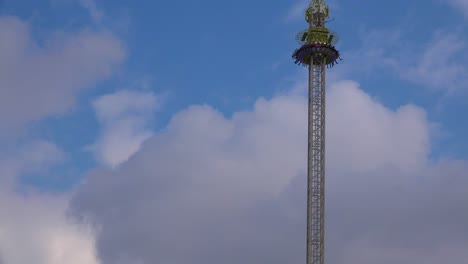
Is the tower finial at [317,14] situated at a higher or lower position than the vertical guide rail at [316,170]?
higher

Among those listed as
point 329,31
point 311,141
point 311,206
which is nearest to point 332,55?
point 329,31

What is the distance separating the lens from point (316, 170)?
161 meters

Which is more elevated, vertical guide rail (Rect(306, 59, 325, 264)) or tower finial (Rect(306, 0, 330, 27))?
tower finial (Rect(306, 0, 330, 27))

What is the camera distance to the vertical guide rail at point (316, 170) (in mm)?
156250

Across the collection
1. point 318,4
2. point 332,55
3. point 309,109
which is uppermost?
point 318,4

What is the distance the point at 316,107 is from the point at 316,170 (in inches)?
540

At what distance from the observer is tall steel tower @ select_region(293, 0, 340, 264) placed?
15662 centimetres

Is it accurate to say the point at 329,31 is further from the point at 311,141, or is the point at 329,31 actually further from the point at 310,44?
the point at 311,141

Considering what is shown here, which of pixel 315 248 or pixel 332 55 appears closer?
pixel 315 248

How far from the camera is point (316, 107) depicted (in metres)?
165

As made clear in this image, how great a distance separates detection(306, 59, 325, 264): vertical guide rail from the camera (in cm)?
15625

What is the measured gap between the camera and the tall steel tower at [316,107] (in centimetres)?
15662

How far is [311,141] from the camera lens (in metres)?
163

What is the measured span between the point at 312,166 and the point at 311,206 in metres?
8.35
